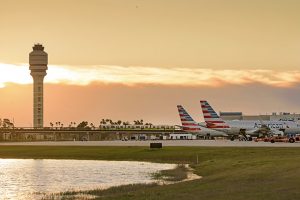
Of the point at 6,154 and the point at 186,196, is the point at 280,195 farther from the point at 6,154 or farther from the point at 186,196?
the point at 6,154

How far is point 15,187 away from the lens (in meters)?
57.5

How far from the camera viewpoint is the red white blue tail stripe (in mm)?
176375

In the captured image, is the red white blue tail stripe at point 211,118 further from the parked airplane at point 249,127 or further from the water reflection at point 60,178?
the water reflection at point 60,178

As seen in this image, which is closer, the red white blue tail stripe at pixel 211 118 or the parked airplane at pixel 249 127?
the parked airplane at pixel 249 127

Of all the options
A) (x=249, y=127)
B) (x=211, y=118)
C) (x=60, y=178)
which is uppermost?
(x=211, y=118)

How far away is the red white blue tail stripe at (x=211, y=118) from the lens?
176375mm

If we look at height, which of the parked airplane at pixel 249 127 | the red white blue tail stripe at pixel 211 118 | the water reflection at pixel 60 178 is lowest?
the water reflection at pixel 60 178

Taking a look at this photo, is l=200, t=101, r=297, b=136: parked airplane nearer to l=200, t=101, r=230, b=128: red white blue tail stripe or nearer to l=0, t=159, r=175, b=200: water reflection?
l=200, t=101, r=230, b=128: red white blue tail stripe

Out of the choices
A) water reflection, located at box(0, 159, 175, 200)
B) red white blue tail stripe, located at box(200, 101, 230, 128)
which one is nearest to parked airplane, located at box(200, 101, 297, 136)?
red white blue tail stripe, located at box(200, 101, 230, 128)

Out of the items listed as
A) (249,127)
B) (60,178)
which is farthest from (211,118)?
(60,178)

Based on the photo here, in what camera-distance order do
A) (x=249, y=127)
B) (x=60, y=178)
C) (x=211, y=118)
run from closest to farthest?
(x=60, y=178)
(x=249, y=127)
(x=211, y=118)

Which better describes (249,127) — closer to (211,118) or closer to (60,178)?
(211,118)

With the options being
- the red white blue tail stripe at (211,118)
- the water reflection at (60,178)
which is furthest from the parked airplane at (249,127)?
the water reflection at (60,178)

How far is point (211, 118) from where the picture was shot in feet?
591
